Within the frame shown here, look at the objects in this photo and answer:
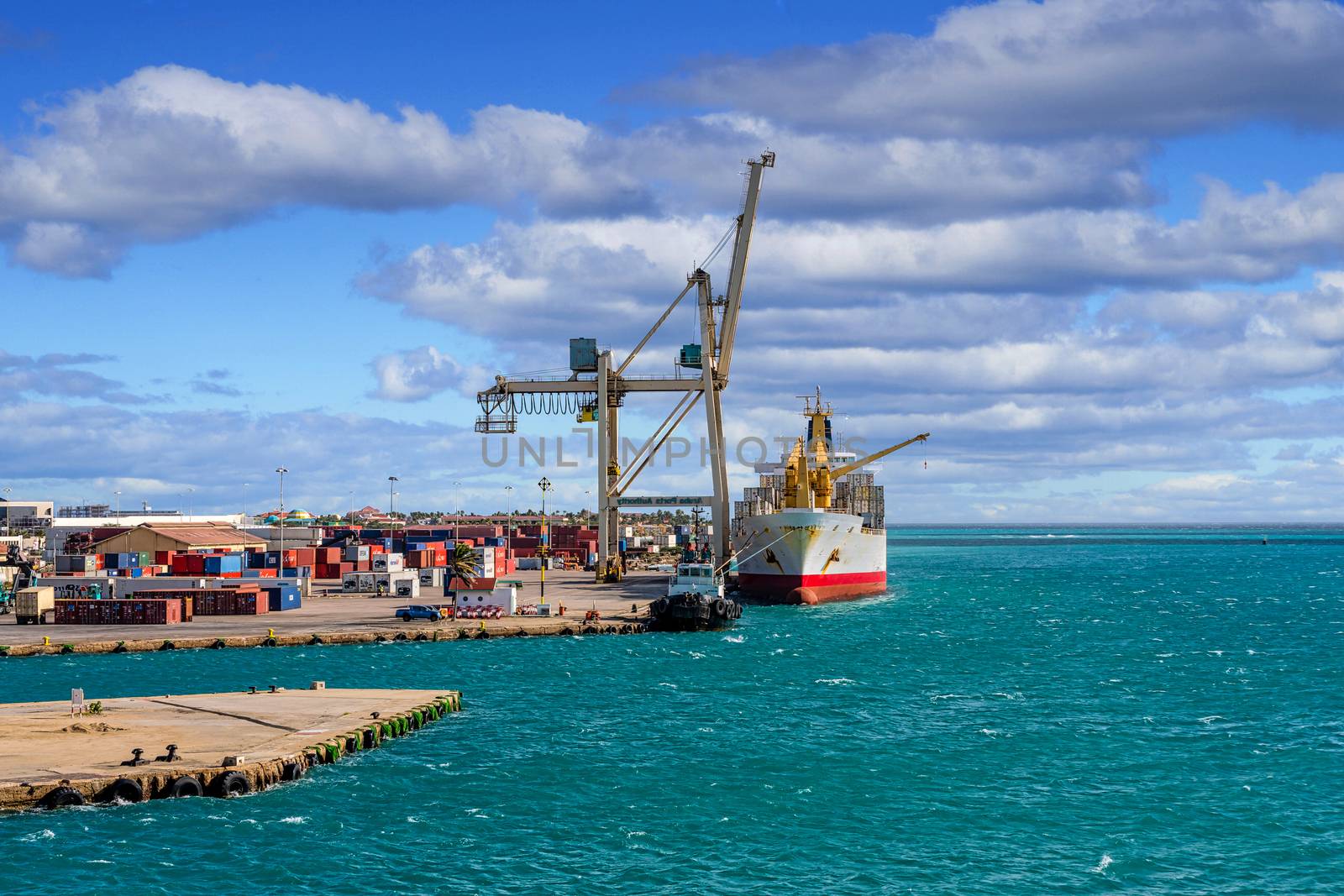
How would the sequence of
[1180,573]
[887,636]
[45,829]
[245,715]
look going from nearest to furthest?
[45,829], [245,715], [887,636], [1180,573]

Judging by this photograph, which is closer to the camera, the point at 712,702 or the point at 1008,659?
the point at 712,702

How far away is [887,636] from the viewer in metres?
91.2

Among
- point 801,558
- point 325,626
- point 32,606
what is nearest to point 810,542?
point 801,558

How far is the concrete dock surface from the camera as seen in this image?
82188mm

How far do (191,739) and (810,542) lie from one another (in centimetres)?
7768

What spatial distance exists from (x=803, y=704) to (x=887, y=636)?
3196cm

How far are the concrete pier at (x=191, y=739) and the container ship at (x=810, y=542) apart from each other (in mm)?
61807

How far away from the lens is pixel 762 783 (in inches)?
1737

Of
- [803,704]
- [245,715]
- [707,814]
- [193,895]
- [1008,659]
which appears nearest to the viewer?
[193,895]

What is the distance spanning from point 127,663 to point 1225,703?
5974 cm

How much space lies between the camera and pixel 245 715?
51.4 meters

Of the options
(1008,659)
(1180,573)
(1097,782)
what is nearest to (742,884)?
(1097,782)

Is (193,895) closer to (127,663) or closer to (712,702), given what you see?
(712,702)

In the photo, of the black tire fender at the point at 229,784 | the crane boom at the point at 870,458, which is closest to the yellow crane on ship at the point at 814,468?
the crane boom at the point at 870,458
